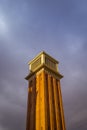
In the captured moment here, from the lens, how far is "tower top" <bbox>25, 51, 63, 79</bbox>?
44.5m

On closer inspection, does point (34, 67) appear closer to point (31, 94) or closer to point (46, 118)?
point (31, 94)

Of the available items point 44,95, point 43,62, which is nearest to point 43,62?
point 43,62

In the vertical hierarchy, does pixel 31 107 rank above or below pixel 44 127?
above

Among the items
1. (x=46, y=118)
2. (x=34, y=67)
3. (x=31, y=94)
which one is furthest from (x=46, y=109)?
(x=34, y=67)

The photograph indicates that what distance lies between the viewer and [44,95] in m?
38.1

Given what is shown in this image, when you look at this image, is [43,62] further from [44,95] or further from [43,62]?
[44,95]

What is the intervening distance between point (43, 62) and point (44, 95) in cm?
906

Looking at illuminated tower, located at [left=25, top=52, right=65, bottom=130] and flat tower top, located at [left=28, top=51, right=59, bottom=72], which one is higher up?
flat tower top, located at [left=28, top=51, right=59, bottom=72]

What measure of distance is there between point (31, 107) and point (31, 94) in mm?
3500

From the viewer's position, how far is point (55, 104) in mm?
40156

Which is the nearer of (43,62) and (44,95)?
(44,95)

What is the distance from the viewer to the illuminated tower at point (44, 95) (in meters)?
36.0

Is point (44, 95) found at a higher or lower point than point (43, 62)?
lower

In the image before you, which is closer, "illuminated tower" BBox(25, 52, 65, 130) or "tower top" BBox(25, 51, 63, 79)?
"illuminated tower" BBox(25, 52, 65, 130)
